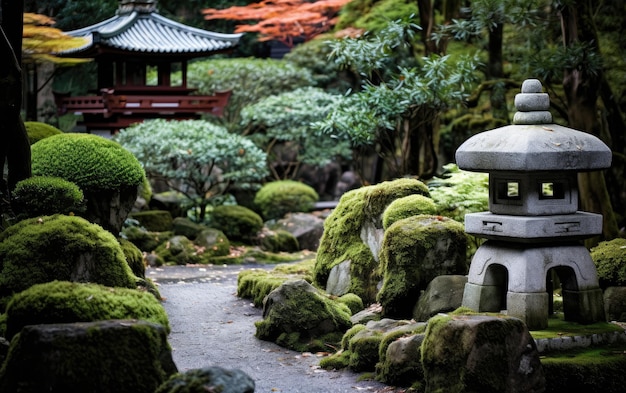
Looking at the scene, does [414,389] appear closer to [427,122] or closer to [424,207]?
[424,207]

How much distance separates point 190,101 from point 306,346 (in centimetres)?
1492

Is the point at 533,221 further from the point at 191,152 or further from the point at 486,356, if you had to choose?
the point at 191,152

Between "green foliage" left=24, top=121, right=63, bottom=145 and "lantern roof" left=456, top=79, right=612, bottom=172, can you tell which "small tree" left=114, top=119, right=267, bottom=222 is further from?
"lantern roof" left=456, top=79, right=612, bottom=172

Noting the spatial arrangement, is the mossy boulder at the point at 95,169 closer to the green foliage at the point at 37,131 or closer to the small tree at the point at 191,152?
the green foliage at the point at 37,131

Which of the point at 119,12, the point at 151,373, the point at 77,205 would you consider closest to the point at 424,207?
the point at 77,205

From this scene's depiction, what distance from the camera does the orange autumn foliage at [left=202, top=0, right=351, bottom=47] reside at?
1043 inches

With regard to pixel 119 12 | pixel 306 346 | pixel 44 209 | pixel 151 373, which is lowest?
pixel 306 346

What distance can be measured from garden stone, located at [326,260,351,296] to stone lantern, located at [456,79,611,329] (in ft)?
11.7

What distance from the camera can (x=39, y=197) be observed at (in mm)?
10766

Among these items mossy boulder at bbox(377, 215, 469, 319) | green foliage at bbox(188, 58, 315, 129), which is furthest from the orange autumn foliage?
mossy boulder at bbox(377, 215, 469, 319)

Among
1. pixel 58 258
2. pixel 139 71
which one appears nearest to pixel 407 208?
pixel 58 258

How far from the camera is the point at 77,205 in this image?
1166 cm

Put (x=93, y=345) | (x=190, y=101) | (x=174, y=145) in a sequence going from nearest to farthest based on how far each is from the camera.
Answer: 1. (x=93, y=345)
2. (x=174, y=145)
3. (x=190, y=101)

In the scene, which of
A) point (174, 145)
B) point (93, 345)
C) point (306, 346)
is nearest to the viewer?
point (93, 345)
